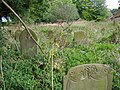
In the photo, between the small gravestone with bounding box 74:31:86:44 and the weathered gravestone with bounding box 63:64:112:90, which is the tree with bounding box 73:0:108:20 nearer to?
the small gravestone with bounding box 74:31:86:44

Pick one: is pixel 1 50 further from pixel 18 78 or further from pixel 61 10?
pixel 61 10

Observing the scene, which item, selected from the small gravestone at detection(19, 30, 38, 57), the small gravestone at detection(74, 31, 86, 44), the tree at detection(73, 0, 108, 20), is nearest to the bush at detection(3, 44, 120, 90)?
the small gravestone at detection(19, 30, 38, 57)

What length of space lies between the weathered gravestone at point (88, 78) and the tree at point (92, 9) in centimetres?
3678

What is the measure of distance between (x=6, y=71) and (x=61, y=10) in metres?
23.1

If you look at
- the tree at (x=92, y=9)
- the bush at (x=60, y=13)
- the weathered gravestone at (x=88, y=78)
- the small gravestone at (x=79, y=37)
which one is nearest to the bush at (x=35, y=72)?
the weathered gravestone at (x=88, y=78)

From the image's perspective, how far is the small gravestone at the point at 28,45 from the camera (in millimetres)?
6307

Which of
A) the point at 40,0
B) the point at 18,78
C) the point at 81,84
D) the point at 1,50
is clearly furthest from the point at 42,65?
the point at 40,0

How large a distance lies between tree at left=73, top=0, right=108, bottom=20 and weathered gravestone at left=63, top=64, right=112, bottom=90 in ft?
121

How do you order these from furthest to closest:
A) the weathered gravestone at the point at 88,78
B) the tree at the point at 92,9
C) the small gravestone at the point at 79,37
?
the tree at the point at 92,9 → the small gravestone at the point at 79,37 → the weathered gravestone at the point at 88,78

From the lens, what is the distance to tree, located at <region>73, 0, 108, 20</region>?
40.6 meters

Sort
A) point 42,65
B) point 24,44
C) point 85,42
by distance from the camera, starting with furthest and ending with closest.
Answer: point 85,42 → point 24,44 → point 42,65

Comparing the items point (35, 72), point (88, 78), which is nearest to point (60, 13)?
point (35, 72)

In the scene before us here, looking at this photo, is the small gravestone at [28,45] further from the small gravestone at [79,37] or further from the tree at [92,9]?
the tree at [92,9]

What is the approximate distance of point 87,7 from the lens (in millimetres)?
41781
